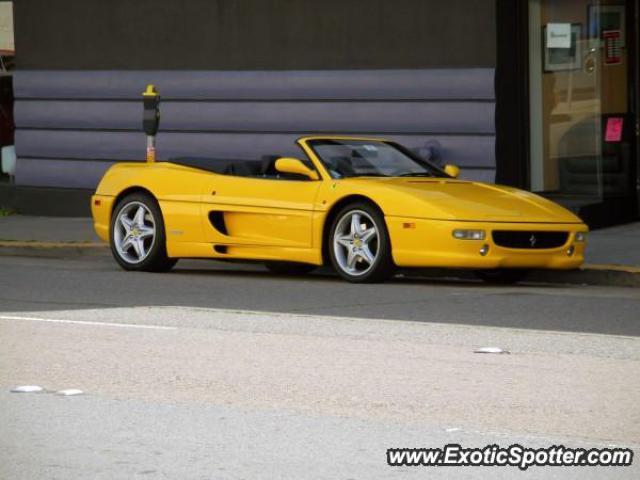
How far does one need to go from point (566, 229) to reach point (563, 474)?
703cm

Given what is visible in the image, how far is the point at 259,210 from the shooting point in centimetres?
1378

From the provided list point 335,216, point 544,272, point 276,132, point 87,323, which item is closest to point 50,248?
point 276,132

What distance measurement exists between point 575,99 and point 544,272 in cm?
449

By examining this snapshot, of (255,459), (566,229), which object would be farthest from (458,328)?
(255,459)

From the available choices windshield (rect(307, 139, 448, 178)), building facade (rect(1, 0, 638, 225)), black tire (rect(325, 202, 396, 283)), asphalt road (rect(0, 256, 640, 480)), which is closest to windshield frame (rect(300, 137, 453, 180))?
windshield (rect(307, 139, 448, 178))

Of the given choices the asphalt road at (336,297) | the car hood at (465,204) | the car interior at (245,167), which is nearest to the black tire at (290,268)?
the asphalt road at (336,297)

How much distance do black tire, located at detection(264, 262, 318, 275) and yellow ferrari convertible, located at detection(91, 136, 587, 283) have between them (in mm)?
12

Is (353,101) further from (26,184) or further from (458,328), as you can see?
(458,328)

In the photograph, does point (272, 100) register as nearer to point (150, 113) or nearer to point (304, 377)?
point (150, 113)

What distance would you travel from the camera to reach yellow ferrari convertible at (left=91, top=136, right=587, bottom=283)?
12820mm

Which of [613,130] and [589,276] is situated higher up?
[613,130]

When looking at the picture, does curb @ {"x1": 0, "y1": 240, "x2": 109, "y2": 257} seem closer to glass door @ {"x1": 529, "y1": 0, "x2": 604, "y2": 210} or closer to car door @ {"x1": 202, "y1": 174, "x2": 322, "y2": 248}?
car door @ {"x1": 202, "y1": 174, "x2": 322, "y2": 248}

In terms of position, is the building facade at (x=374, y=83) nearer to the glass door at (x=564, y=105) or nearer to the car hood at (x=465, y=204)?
the glass door at (x=564, y=105)

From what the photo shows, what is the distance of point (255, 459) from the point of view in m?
6.50
